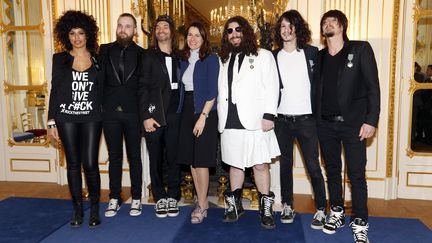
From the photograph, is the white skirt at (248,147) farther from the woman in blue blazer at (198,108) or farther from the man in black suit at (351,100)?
the man in black suit at (351,100)

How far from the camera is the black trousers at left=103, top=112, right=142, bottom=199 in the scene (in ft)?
10.5

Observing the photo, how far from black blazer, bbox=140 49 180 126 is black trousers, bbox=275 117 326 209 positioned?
3.03 feet

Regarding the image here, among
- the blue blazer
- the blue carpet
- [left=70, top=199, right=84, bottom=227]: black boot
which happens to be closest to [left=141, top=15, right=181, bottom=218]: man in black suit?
the blue blazer

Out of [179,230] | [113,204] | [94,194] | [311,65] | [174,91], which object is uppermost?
[311,65]

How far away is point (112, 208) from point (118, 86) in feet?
3.55

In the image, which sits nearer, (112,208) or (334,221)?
(334,221)

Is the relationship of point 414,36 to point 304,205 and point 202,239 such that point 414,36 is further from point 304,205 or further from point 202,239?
point 202,239

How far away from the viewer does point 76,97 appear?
3.00 meters

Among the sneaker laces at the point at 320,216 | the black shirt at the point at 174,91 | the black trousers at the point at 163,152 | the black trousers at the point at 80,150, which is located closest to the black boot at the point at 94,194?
the black trousers at the point at 80,150

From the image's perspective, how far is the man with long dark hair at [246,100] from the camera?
9.77 feet

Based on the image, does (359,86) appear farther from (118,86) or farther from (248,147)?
(118,86)

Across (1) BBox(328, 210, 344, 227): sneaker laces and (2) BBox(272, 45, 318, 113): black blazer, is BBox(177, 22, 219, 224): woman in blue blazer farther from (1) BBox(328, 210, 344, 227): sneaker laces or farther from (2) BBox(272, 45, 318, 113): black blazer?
(1) BBox(328, 210, 344, 227): sneaker laces

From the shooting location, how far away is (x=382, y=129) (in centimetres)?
407

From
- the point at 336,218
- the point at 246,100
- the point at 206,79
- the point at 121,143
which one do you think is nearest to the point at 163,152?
the point at 121,143
